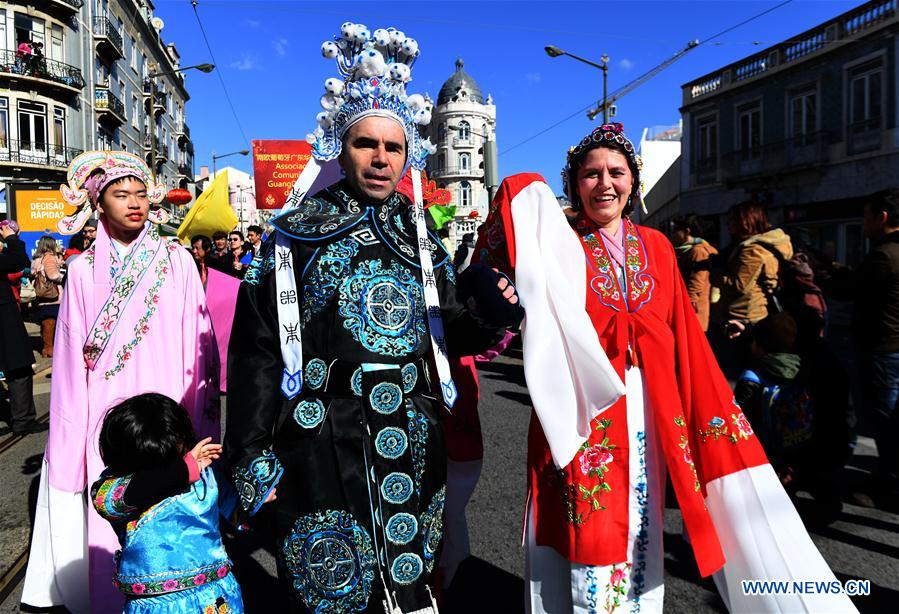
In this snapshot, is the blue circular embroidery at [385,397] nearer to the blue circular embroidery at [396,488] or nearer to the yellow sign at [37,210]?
the blue circular embroidery at [396,488]

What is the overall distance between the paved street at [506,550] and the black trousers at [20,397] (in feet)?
3.04

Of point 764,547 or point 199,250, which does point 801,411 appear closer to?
point 764,547

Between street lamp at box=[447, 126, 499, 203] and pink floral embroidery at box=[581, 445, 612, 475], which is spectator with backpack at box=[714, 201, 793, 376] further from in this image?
street lamp at box=[447, 126, 499, 203]

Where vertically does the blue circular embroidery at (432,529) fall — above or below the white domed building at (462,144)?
below

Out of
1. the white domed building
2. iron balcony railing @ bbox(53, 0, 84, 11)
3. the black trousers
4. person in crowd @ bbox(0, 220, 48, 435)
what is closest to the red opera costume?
person in crowd @ bbox(0, 220, 48, 435)

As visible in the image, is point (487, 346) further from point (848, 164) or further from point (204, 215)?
point (848, 164)

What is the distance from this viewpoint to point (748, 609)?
2.13 metres

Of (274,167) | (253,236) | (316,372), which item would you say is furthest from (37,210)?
(316,372)

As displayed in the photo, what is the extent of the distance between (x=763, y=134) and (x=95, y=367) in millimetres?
24608

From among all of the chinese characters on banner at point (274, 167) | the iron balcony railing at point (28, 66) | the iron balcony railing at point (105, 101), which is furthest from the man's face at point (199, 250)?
the iron balcony railing at point (105, 101)

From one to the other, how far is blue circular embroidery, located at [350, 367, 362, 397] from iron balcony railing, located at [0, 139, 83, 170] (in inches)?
1074

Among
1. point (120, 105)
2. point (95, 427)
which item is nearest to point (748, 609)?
point (95, 427)

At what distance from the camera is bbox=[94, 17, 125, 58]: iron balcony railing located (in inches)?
1091

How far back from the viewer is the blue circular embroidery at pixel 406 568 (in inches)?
70.3
